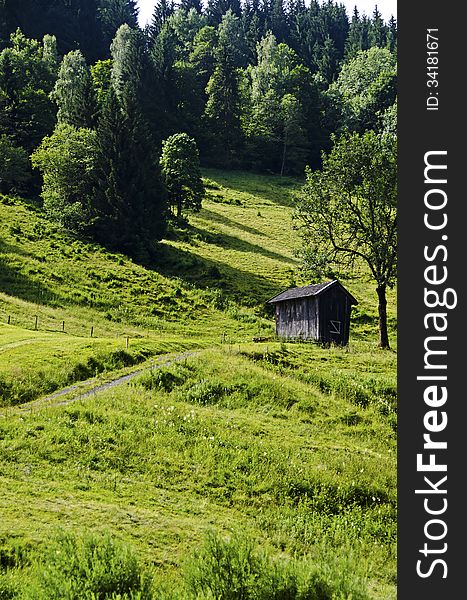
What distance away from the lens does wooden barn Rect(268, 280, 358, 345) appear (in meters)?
43.8

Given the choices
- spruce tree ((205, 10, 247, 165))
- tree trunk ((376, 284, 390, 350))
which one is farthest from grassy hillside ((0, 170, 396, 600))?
spruce tree ((205, 10, 247, 165))

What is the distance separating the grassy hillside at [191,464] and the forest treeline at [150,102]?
2245 cm

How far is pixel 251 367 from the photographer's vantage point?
102ft

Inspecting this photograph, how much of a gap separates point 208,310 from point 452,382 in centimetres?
4360

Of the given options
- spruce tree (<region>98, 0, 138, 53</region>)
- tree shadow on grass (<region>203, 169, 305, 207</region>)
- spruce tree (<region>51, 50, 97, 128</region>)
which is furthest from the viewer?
spruce tree (<region>98, 0, 138, 53</region>)

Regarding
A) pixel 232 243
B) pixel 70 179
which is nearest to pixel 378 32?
pixel 232 243

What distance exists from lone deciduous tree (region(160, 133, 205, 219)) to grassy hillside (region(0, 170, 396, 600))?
32.6 m

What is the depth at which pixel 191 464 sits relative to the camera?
20719mm

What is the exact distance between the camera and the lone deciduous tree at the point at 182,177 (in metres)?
77.1

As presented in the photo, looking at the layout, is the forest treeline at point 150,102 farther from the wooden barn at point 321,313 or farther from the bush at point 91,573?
the bush at point 91,573

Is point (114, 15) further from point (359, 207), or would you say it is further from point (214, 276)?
point (359, 207)

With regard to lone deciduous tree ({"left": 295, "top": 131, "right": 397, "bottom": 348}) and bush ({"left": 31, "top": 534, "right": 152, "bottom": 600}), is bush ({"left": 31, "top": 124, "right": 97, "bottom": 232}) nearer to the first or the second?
lone deciduous tree ({"left": 295, "top": 131, "right": 397, "bottom": 348})

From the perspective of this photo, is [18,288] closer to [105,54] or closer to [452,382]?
[452,382]

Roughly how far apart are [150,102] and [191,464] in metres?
100
